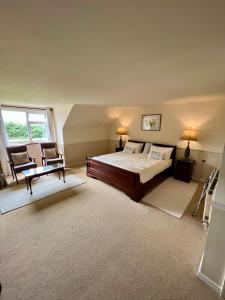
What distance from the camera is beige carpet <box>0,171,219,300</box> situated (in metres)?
1.31

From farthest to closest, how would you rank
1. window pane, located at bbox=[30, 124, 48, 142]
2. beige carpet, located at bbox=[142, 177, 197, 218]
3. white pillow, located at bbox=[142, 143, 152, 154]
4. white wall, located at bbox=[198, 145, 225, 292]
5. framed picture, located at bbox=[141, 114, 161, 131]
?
window pane, located at bbox=[30, 124, 48, 142] < white pillow, located at bbox=[142, 143, 152, 154] < framed picture, located at bbox=[141, 114, 161, 131] < beige carpet, located at bbox=[142, 177, 197, 218] < white wall, located at bbox=[198, 145, 225, 292]

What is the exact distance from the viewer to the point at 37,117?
4.69m

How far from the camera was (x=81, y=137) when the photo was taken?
5172mm

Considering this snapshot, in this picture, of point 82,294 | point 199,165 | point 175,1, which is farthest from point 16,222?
point 199,165

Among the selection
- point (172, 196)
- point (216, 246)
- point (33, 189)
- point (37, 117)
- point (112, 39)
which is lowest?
point (172, 196)

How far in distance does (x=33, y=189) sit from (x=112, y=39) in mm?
3380

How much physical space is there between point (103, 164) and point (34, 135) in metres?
2.94

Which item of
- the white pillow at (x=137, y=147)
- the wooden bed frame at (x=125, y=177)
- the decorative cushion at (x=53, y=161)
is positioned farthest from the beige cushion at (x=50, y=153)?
the white pillow at (x=137, y=147)

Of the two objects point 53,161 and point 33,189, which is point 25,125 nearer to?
point 53,161

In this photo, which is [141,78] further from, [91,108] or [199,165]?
[199,165]

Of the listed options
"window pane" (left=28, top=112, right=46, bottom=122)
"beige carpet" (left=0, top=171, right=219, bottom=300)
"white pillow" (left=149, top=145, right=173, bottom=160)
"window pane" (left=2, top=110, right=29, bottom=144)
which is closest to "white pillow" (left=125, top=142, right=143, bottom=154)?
"white pillow" (left=149, top=145, right=173, bottom=160)

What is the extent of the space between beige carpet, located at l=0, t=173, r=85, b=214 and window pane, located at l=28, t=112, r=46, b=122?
83.3 inches

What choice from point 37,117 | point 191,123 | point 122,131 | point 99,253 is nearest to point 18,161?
point 37,117

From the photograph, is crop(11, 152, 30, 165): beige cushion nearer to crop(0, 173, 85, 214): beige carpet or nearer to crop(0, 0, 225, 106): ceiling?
crop(0, 173, 85, 214): beige carpet
